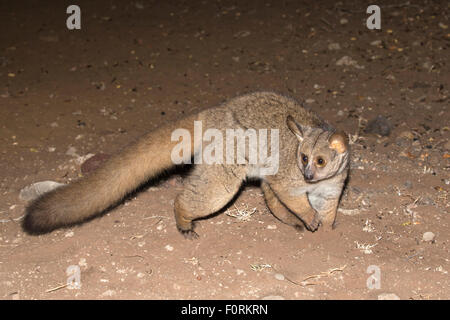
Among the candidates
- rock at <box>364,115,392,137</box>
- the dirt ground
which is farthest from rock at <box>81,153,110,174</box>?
rock at <box>364,115,392,137</box>

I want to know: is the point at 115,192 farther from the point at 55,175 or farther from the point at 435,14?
the point at 435,14

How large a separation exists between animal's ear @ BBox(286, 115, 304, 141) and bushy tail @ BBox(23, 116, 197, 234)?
0.85 m

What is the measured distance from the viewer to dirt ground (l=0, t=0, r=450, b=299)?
3.99 metres

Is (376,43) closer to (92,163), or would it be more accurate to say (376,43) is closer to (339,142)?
(339,142)

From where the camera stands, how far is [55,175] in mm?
5477

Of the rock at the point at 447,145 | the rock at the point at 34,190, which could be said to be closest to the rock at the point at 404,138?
the rock at the point at 447,145

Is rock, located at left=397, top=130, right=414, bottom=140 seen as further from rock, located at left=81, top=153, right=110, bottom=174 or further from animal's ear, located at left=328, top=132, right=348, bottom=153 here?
rock, located at left=81, top=153, right=110, bottom=174

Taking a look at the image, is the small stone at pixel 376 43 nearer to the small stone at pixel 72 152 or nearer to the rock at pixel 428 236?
the rock at pixel 428 236

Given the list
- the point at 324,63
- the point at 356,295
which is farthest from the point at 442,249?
the point at 324,63

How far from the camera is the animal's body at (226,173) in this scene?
166 inches

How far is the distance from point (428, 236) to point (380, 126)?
1950 mm

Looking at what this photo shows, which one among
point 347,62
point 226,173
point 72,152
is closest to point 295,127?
point 226,173

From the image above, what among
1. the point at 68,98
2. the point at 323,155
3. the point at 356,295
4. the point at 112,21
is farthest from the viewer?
the point at 112,21

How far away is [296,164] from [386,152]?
67.5 inches
